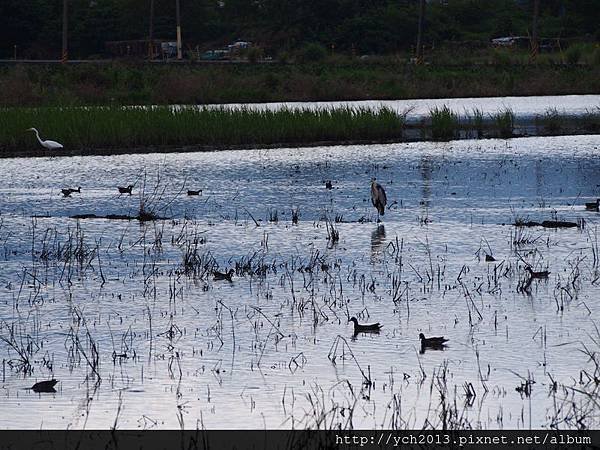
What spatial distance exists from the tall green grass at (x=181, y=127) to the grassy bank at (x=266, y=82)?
323 inches

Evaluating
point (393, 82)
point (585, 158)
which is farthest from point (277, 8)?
point (585, 158)

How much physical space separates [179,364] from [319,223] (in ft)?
23.4

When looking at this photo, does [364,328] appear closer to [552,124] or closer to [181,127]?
[181,127]

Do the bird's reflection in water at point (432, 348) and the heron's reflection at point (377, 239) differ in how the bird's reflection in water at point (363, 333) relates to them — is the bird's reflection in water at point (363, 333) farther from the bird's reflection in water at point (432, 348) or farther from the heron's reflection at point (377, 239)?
the heron's reflection at point (377, 239)

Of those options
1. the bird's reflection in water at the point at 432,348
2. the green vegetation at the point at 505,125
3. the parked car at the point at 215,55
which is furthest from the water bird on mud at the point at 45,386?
the parked car at the point at 215,55

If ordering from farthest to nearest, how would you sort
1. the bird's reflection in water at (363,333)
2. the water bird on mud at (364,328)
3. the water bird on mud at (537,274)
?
the water bird on mud at (537,274), the water bird on mud at (364,328), the bird's reflection in water at (363,333)

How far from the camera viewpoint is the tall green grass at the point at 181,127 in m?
26.2

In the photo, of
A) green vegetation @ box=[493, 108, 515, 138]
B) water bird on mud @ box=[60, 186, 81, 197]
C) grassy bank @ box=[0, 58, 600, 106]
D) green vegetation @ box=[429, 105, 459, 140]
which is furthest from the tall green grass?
grassy bank @ box=[0, 58, 600, 106]

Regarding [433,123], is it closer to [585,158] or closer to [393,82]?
[585,158]

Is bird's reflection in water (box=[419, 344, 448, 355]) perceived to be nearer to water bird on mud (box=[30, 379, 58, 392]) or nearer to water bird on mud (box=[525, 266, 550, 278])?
water bird on mud (box=[30, 379, 58, 392])

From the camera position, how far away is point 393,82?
41219 millimetres

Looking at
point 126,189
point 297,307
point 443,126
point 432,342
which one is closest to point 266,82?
point 443,126

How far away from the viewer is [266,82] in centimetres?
3962

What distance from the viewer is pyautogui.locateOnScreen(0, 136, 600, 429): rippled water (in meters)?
7.56
